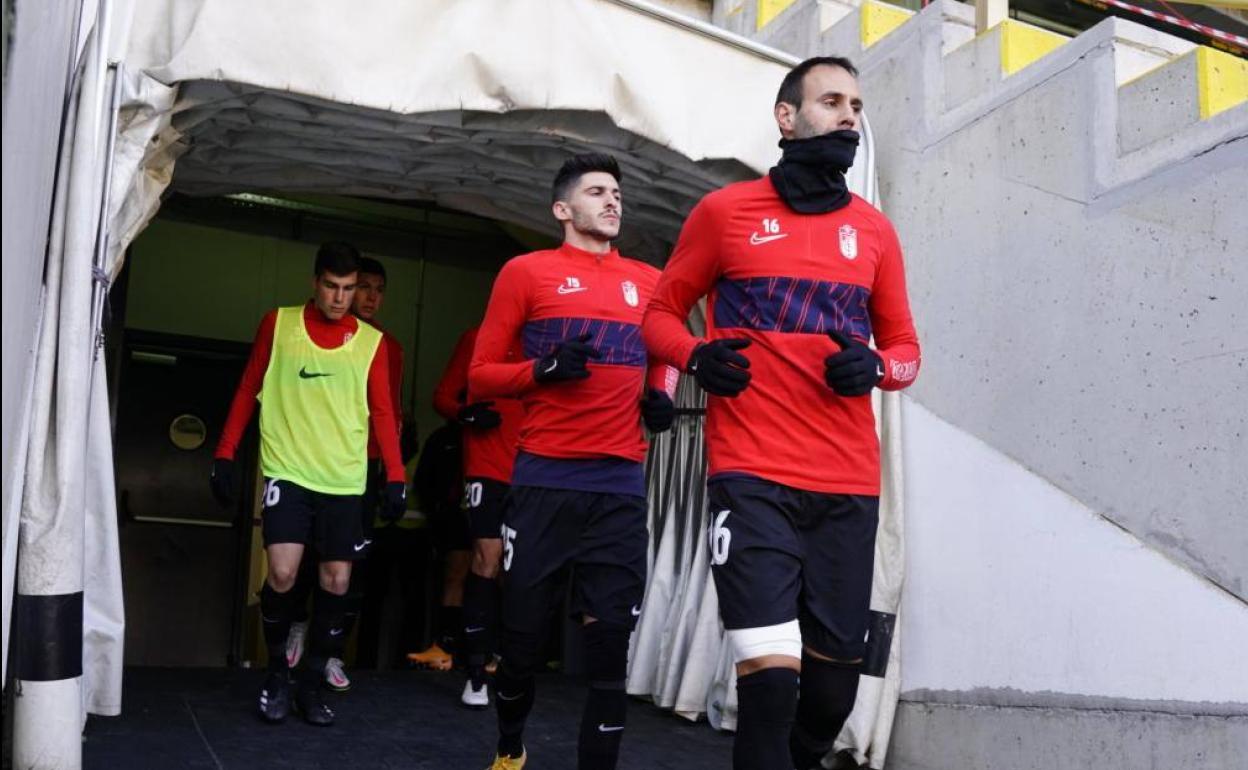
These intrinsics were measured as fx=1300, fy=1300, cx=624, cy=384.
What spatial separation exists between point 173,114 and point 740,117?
7.47 feet

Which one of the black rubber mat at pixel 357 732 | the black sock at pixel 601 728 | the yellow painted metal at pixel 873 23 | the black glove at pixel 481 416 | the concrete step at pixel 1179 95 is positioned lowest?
the black rubber mat at pixel 357 732

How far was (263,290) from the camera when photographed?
9094mm

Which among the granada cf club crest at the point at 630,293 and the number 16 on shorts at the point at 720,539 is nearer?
the number 16 on shorts at the point at 720,539

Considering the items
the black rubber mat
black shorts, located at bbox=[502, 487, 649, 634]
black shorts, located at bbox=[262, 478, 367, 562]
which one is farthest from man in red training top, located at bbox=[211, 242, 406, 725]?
black shorts, located at bbox=[502, 487, 649, 634]

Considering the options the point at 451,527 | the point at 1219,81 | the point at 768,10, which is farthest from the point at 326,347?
the point at 1219,81

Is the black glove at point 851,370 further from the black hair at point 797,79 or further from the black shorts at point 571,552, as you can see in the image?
the black shorts at point 571,552

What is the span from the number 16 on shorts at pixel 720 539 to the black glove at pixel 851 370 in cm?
40

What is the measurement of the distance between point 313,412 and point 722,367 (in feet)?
9.19

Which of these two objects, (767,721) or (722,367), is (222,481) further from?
(767,721)

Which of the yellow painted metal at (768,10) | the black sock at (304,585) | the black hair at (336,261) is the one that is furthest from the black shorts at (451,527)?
the yellow painted metal at (768,10)

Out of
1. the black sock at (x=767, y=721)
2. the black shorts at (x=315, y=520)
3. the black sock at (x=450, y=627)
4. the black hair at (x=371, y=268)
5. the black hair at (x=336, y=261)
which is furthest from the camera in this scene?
the black sock at (x=450, y=627)

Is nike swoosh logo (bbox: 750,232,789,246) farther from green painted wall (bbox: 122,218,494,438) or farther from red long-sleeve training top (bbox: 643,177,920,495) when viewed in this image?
A: green painted wall (bbox: 122,218,494,438)

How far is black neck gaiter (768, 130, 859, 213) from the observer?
3307 millimetres

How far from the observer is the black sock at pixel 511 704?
411cm
